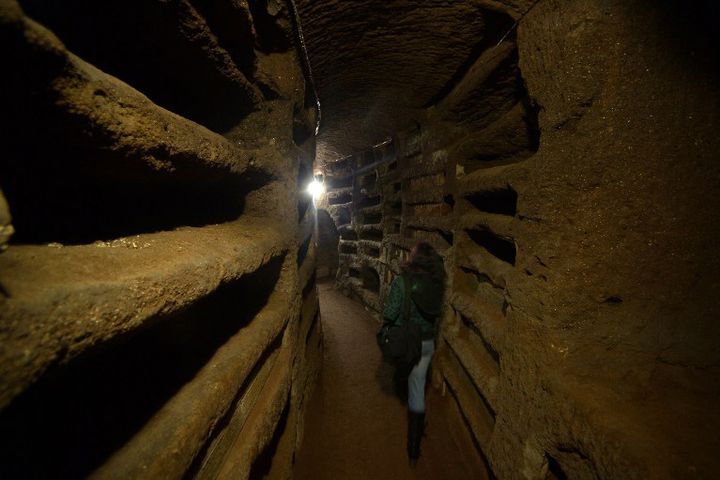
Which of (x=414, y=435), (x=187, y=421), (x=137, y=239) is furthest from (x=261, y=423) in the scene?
(x=414, y=435)

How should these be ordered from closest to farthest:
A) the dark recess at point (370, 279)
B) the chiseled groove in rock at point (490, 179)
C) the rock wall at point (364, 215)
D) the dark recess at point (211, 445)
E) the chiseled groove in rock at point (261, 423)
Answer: the dark recess at point (211, 445) → the chiseled groove in rock at point (261, 423) → the chiseled groove in rock at point (490, 179) → the rock wall at point (364, 215) → the dark recess at point (370, 279)

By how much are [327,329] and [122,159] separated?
4490 mm

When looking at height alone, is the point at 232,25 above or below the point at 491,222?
above

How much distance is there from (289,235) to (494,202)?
1862 millimetres

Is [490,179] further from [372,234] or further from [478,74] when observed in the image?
[372,234]

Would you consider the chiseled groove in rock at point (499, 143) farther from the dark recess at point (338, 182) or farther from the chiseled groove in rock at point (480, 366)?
the dark recess at point (338, 182)

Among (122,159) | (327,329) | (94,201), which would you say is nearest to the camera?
(122,159)

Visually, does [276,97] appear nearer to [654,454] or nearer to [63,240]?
[63,240]

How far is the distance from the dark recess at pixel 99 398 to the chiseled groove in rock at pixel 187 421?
0.14 ft

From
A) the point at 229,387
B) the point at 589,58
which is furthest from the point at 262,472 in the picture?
the point at 589,58

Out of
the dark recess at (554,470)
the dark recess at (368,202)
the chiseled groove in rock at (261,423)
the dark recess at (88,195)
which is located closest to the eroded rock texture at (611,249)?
the dark recess at (554,470)

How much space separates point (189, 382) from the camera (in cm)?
98

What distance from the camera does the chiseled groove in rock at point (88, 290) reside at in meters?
0.40

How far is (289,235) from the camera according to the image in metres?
1.89
